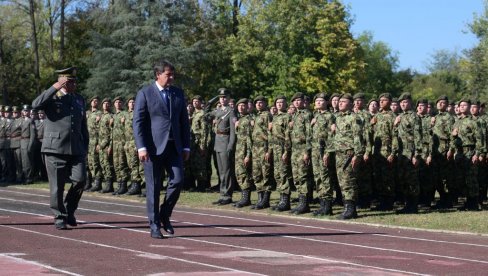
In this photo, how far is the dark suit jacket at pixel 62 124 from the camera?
13.5 meters

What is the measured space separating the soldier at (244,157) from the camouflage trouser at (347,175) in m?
3.00

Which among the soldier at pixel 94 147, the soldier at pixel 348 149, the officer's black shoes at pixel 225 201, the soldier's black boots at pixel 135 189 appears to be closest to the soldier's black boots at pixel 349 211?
the soldier at pixel 348 149

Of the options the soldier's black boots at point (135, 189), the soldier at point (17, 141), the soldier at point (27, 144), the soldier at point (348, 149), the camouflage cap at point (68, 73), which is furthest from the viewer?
the soldier at point (17, 141)

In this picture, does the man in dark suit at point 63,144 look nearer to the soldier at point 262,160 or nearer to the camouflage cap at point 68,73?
the camouflage cap at point 68,73

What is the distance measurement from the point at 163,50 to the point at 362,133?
38.8m

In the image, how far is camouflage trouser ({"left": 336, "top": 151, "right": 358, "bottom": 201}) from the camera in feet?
53.5

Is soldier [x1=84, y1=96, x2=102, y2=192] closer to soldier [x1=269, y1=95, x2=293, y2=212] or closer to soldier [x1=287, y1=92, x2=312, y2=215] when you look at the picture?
soldier [x1=269, y1=95, x2=293, y2=212]

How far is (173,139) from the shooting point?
40.9ft

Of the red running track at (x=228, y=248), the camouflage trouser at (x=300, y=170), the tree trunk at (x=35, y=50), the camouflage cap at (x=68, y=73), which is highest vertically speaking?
the tree trunk at (x=35, y=50)

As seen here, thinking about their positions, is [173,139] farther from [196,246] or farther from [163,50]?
[163,50]

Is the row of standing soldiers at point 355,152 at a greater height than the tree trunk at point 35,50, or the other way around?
the tree trunk at point 35,50

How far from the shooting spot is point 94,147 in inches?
912

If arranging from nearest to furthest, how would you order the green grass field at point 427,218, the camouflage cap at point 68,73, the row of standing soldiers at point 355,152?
the camouflage cap at point 68,73, the green grass field at point 427,218, the row of standing soldiers at point 355,152

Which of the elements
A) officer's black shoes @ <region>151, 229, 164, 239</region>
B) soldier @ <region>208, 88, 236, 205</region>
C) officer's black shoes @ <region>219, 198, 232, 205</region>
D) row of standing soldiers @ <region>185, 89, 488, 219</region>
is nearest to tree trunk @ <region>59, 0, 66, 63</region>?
soldier @ <region>208, 88, 236, 205</region>
